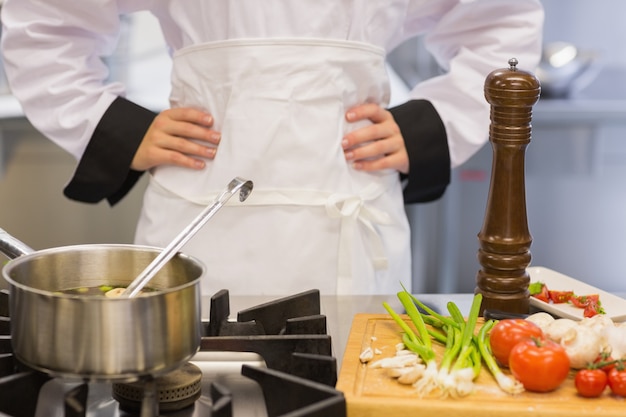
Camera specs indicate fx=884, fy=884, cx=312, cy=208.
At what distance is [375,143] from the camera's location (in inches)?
48.7

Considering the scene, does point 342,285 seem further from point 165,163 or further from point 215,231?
point 165,163

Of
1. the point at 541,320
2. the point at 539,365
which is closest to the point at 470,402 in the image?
the point at 539,365

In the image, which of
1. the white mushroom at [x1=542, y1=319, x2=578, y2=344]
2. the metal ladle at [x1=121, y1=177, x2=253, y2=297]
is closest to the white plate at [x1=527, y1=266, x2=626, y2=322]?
the white mushroom at [x1=542, y1=319, x2=578, y2=344]

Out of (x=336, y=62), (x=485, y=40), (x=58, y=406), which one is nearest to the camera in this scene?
(x=58, y=406)

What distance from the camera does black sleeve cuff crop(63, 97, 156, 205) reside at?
4.10 ft

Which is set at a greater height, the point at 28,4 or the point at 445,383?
the point at 28,4

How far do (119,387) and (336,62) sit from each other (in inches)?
23.8

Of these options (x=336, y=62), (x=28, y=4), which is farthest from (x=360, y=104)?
(x=28, y=4)

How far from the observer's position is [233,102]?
117 cm

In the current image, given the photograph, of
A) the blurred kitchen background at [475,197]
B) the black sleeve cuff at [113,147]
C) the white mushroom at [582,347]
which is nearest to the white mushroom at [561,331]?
the white mushroom at [582,347]

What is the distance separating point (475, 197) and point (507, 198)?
178 centimetres

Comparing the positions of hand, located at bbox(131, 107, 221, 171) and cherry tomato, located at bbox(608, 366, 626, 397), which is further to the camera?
hand, located at bbox(131, 107, 221, 171)

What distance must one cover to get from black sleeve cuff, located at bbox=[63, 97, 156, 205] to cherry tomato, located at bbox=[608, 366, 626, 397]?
2.54ft

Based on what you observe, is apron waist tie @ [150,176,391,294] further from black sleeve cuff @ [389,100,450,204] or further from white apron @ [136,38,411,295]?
black sleeve cuff @ [389,100,450,204]
